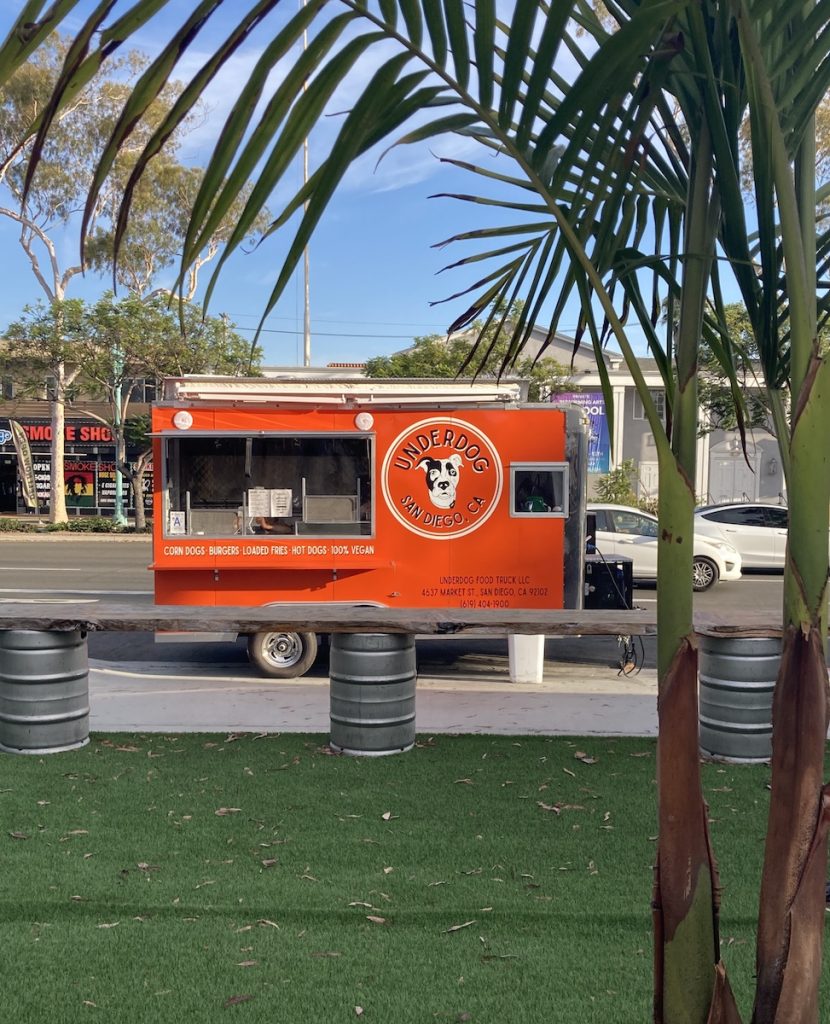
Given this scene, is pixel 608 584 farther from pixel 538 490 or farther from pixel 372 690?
pixel 372 690

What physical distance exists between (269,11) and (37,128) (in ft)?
1.41

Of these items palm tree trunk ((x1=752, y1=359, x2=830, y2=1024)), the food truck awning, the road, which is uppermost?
the food truck awning

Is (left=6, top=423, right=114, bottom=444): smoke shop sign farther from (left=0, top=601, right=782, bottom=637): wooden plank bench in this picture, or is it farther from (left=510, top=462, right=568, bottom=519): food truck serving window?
(left=0, top=601, right=782, bottom=637): wooden plank bench

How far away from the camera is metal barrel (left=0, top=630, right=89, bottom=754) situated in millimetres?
5777

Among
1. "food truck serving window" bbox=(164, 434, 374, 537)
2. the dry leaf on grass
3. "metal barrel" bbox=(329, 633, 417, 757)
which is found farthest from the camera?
"food truck serving window" bbox=(164, 434, 374, 537)

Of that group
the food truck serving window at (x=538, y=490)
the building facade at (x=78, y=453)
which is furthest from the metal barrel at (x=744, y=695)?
the building facade at (x=78, y=453)

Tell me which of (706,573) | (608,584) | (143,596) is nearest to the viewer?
(608,584)

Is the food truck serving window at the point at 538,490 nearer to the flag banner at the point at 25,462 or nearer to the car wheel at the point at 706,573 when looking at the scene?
the car wheel at the point at 706,573

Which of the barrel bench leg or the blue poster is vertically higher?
the blue poster

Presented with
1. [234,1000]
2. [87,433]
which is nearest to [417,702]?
[234,1000]

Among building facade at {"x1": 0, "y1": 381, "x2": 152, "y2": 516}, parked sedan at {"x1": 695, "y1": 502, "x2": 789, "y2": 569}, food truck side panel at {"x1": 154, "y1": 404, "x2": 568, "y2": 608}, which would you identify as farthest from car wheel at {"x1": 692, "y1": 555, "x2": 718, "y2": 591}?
building facade at {"x1": 0, "y1": 381, "x2": 152, "y2": 516}

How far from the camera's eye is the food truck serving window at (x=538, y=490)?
8766 mm

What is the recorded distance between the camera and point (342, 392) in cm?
884

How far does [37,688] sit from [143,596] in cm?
899
